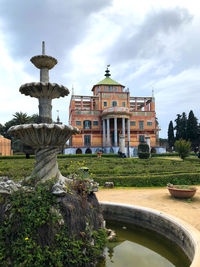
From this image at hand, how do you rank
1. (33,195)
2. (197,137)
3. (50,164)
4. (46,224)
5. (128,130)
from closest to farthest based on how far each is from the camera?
1. (46,224)
2. (33,195)
3. (50,164)
4. (128,130)
5. (197,137)

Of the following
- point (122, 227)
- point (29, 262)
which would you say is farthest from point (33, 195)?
point (122, 227)

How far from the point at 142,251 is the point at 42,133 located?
4.30m

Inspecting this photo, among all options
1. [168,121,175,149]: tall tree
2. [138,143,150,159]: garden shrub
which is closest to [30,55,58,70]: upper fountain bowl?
[138,143,150,159]: garden shrub

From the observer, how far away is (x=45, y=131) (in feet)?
17.0

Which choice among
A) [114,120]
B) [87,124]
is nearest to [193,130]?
[114,120]

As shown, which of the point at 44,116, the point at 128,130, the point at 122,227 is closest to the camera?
the point at 44,116

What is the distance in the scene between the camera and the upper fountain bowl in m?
6.19

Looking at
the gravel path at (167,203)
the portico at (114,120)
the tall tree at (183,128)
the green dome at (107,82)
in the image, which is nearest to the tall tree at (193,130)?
the tall tree at (183,128)

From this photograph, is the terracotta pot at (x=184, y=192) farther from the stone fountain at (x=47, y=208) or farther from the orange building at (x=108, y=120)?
the orange building at (x=108, y=120)

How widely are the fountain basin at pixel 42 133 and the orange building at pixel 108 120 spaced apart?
33.7 m

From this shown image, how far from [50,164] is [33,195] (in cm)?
135

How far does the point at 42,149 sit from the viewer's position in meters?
5.78

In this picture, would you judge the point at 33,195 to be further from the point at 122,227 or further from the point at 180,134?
the point at 180,134

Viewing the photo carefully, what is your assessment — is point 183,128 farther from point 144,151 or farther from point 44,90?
point 44,90
